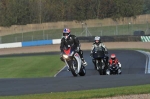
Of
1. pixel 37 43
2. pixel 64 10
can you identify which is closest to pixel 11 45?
pixel 37 43

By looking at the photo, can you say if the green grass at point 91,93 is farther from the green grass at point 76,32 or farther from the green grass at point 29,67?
the green grass at point 76,32

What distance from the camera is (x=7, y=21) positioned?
72438mm

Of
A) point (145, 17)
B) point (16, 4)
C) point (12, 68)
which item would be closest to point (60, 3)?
point (16, 4)

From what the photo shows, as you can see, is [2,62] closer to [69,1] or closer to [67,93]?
[67,93]

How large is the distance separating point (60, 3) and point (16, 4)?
794 centimetres

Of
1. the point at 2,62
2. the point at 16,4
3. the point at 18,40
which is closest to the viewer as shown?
the point at 2,62

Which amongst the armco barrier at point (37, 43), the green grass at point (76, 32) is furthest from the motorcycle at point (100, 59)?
the green grass at point (76, 32)

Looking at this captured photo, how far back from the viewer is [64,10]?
7756 centimetres

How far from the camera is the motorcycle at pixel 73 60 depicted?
18.0m

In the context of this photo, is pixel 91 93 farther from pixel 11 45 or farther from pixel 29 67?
pixel 11 45

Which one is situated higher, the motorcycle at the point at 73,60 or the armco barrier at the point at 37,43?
the motorcycle at the point at 73,60

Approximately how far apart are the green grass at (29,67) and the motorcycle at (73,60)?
1043 centimetres

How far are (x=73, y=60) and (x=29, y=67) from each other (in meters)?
16.7

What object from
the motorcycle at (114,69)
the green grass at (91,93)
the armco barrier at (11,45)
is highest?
the green grass at (91,93)
